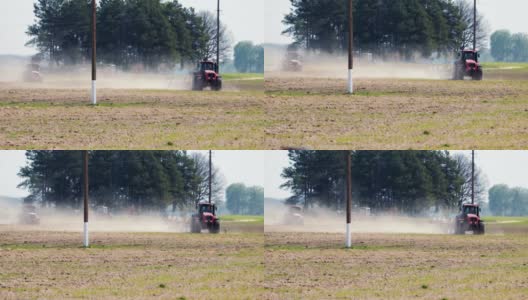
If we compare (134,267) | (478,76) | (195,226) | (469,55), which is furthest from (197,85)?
(134,267)

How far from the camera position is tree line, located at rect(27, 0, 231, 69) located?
71.5 meters

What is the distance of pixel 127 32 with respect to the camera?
72812 millimetres

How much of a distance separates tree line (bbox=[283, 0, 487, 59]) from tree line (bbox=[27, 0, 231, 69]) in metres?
9.74

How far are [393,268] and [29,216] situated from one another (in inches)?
1407

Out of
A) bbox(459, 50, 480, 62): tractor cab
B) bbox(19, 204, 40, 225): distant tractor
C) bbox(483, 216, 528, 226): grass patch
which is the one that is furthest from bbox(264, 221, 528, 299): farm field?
bbox(483, 216, 528, 226): grass patch

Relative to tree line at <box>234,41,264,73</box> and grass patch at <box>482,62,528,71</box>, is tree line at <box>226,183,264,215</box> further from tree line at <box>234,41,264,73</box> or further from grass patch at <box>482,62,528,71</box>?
grass patch at <box>482,62,528,71</box>

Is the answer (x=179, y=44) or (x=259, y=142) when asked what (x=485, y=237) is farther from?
(x=179, y=44)

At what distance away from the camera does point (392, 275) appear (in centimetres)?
3781

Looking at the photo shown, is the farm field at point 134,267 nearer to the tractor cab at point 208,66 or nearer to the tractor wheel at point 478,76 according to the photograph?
the tractor cab at point 208,66

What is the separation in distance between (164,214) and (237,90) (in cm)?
1347

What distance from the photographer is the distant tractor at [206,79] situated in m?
55.4

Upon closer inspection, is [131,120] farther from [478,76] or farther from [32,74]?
[478,76]

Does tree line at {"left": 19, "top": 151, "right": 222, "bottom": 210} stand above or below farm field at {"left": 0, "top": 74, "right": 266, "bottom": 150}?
below

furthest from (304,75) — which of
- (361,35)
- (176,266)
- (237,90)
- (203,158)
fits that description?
(176,266)
